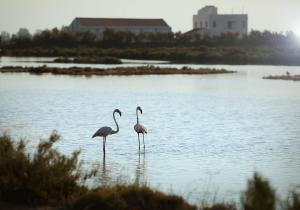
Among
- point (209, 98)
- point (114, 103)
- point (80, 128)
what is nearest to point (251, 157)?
point (80, 128)

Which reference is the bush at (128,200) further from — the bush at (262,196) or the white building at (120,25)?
the white building at (120,25)

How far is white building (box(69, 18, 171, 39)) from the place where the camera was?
443ft

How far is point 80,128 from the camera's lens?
74.6 ft

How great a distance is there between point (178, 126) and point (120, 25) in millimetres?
114586

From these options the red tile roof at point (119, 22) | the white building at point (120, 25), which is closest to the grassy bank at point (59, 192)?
the white building at point (120, 25)

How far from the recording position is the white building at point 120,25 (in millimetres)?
134875

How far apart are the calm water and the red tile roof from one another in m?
87.5

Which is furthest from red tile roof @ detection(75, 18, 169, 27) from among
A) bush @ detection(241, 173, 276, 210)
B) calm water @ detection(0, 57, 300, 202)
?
bush @ detection(241, 173, 276, 210)

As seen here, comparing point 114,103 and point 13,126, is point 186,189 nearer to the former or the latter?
point 13,126

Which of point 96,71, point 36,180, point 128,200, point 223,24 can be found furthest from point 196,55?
point 128,200

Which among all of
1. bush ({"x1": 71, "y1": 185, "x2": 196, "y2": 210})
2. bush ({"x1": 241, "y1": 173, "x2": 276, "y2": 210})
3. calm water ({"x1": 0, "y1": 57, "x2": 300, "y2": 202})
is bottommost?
calm water ({"x1": 0, "y1": 57, "x2": 300, "y2": 202})

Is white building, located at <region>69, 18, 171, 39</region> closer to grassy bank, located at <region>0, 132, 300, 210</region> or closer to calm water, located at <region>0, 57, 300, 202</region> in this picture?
calm water, located at <region>0, 57, 300, 202</region>

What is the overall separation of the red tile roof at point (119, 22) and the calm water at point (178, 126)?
8749 cm

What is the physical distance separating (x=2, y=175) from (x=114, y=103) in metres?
23.3
